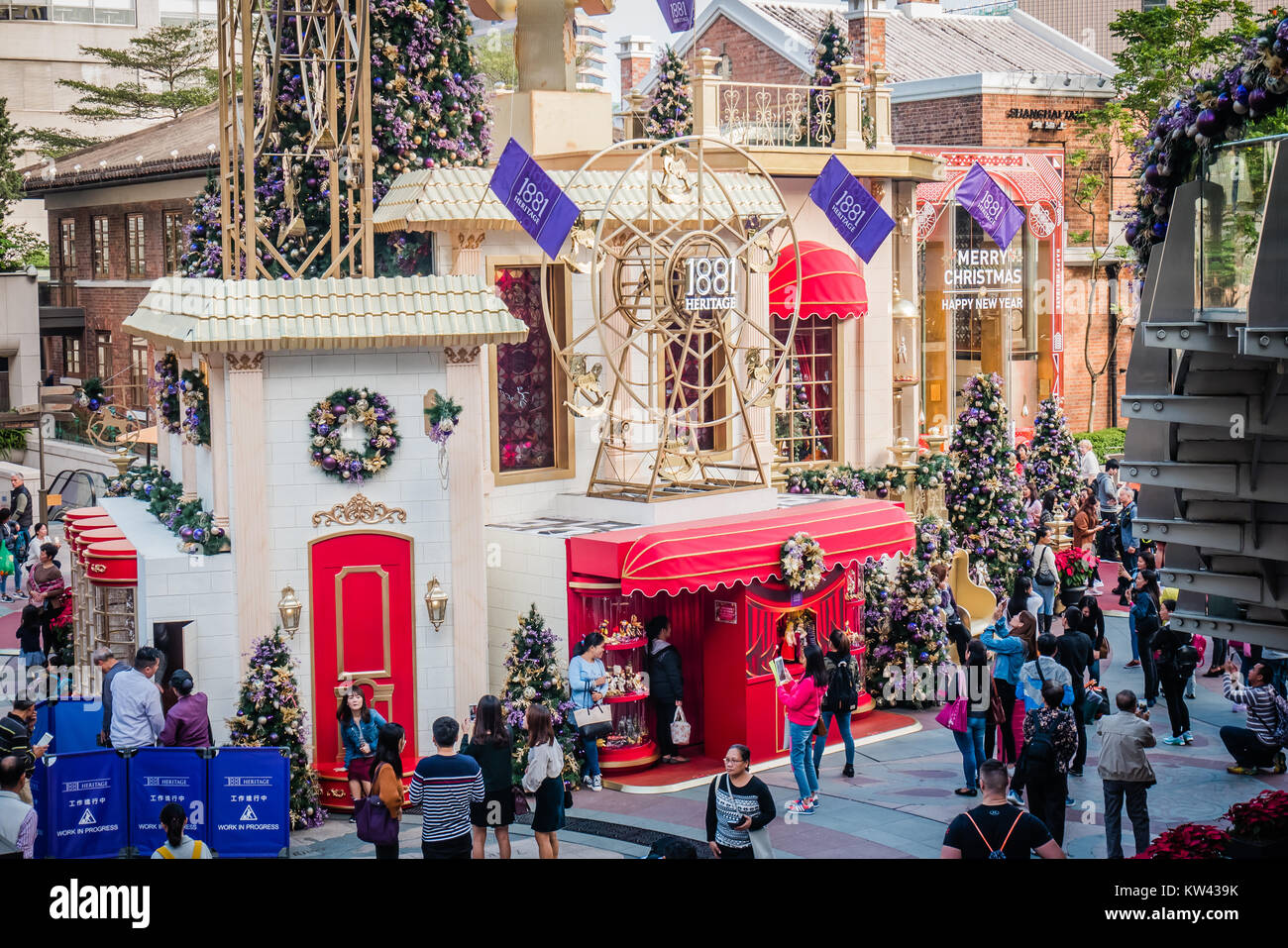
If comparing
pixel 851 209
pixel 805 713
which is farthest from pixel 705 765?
pixel 851 209

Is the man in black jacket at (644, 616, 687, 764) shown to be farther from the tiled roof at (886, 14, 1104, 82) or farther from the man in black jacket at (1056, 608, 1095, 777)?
the tiled roof at (886, 14, 1104, 82)

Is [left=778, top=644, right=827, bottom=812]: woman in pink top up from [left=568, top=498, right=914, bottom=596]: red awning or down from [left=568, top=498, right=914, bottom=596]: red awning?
down

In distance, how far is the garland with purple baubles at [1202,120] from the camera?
1199 centimetres

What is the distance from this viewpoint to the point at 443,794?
11.8 meters

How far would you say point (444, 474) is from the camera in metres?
16.0

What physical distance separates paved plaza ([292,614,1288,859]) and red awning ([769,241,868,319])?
7772 millimetres

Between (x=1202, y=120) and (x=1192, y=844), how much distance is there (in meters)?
5.57

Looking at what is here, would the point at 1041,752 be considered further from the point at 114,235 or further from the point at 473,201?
the point at 114,235

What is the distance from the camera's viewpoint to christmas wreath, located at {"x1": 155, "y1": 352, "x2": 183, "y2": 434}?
58.9 feet

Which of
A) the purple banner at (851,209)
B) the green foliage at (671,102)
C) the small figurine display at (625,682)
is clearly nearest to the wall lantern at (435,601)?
the small figurine display at (625,682)

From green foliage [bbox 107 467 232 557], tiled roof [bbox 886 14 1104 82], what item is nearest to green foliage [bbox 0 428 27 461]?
green foliage [bbox 107 467 232 557]
